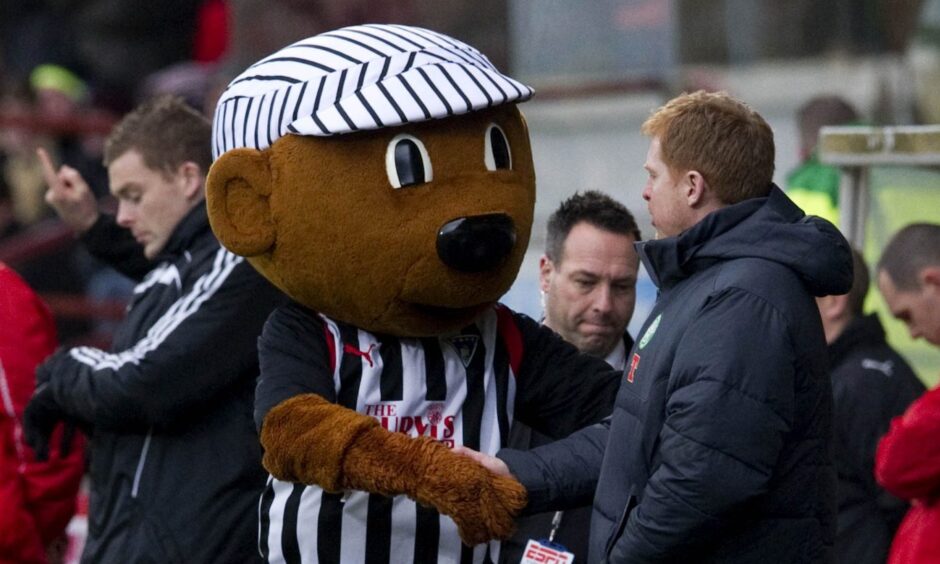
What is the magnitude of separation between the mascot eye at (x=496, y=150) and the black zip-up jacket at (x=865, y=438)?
1758 millimetres

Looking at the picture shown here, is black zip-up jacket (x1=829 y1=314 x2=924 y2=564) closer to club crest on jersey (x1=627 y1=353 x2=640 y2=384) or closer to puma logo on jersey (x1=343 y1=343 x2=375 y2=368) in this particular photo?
club crest on jersey (x1=627 y1=353 x2=640 y2=384)

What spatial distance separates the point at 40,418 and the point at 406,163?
155cm

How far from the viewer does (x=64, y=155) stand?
967 centimetres

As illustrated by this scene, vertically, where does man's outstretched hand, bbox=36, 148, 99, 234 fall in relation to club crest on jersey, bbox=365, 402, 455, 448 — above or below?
above

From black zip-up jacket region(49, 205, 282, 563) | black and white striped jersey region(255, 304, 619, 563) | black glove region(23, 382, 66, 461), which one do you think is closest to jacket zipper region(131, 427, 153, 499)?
black zip-up jacket region(49, 205, 282, 563)

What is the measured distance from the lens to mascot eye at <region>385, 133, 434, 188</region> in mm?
3402

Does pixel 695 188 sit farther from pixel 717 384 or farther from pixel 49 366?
pixel 49 366

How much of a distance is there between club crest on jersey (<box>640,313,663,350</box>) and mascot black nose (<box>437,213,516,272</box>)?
355 mm

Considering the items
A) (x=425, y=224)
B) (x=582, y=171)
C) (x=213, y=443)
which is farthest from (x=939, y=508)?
(x=582, y=171)

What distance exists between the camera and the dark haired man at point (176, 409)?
4.14m

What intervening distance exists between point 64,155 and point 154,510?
5.82m

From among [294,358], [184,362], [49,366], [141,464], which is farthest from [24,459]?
[294,358]

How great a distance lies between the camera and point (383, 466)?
3.18m

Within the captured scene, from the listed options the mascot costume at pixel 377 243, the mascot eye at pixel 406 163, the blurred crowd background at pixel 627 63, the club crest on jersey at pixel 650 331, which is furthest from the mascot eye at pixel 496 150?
the blurred crowd background at pixel 627 63
